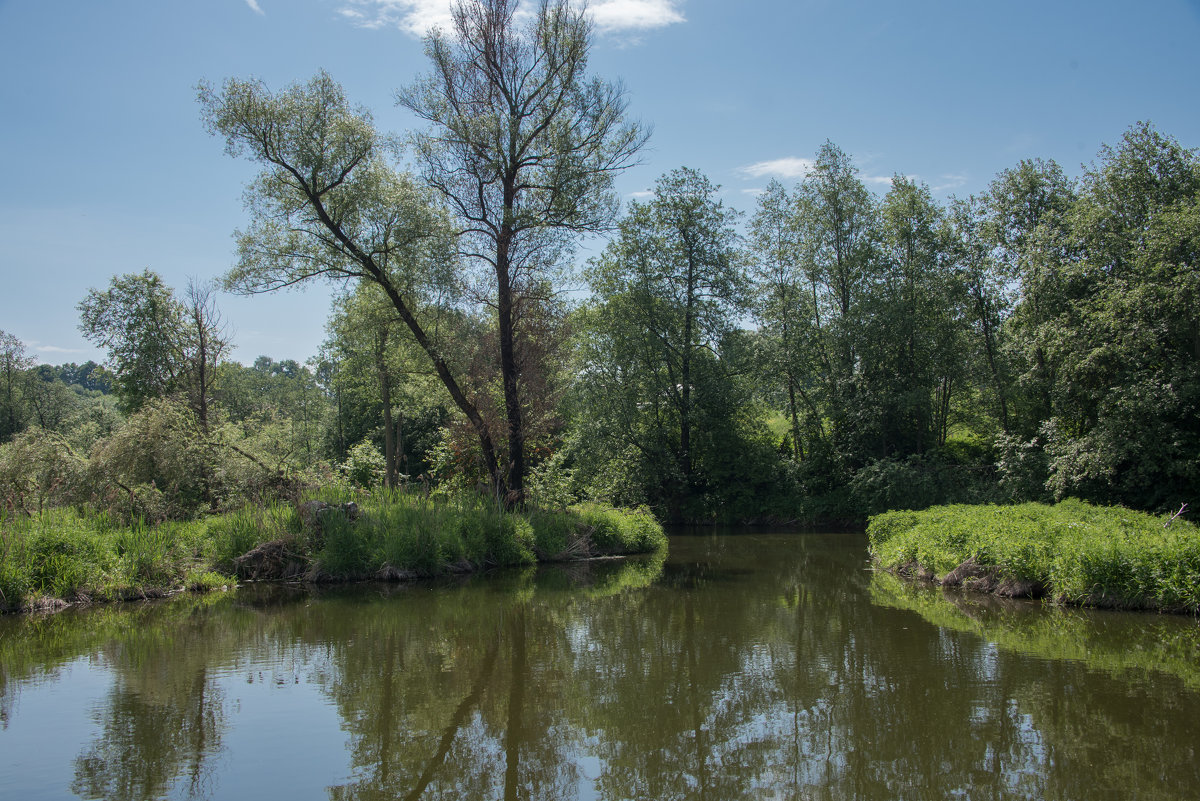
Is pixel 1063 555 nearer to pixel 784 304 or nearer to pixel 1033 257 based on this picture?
pixel 1033 257

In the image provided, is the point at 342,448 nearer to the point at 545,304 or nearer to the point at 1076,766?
the point at 545,304

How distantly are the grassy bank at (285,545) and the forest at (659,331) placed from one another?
3.73 feet

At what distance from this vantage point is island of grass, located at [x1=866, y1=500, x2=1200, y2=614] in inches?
399

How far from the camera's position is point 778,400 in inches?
1248

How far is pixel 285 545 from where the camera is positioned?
1540 cm

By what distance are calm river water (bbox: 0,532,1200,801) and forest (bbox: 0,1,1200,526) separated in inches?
286

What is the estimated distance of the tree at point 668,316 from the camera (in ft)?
97.3

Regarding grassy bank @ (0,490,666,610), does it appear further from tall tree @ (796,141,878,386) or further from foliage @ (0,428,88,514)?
tall tree @ (796,141,878,386)

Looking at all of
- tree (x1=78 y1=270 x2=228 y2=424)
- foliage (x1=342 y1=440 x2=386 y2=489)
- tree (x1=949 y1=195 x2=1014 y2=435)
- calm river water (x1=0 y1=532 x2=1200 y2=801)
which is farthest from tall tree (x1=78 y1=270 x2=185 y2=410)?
tree (x1=949 y1=195 x2=1014 y2=435)

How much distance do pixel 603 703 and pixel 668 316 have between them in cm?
2324

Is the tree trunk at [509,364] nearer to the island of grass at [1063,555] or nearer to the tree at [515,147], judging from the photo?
the tree at [515,147]

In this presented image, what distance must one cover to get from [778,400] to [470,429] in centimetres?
1548

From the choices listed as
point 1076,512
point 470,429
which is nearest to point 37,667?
point 470,429

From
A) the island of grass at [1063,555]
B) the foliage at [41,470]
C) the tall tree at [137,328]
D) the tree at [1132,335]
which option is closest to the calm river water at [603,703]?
the island of grass at [1063,555]
